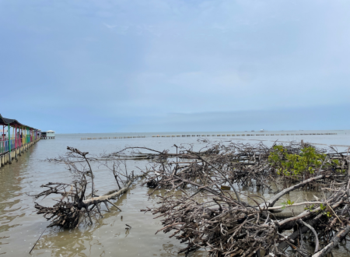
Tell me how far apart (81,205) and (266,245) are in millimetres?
4052

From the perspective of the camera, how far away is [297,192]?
334 inches

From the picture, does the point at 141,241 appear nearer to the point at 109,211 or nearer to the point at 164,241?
the point at 164,241

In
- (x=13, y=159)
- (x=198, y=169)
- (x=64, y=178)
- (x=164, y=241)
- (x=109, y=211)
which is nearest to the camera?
(x=164, y=241)

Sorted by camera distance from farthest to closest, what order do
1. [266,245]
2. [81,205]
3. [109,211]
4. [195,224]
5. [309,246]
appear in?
[109,211], [81,205], [309,246], [195,224], [266,245]

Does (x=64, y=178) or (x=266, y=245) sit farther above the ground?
(x=266, y=245)

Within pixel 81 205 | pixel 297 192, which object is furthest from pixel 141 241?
pixel 297 192

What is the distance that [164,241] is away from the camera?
486cm

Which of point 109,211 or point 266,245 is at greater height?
point 266,245

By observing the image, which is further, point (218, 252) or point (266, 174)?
point (266, 174)

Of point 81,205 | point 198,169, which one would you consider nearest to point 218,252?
point 81,205

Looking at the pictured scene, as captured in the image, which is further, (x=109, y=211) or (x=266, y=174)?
(x=266, y=174)

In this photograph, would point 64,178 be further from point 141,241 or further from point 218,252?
point 218,252

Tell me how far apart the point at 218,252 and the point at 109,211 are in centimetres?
403

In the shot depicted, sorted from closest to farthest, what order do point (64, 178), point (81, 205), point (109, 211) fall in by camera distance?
point (81, 205)
point (109, 211)
point (64, 178)
